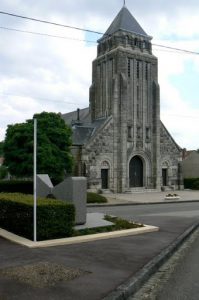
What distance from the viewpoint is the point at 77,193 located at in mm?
14125

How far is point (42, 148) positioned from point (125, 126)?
13.1 meters

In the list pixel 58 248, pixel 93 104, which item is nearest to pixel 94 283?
pixel 58 248

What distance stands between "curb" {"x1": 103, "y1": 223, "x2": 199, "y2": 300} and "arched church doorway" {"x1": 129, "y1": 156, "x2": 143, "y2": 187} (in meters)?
35.3

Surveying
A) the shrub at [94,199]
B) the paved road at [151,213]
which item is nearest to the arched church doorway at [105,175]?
the shrub at [94,199]

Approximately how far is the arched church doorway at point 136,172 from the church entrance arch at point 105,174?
331cm

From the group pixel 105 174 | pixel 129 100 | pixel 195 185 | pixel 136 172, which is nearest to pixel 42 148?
pixel 105 174

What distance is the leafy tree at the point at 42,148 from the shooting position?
119ft

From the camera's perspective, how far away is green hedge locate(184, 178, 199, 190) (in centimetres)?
5241

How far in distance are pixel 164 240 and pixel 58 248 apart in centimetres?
355

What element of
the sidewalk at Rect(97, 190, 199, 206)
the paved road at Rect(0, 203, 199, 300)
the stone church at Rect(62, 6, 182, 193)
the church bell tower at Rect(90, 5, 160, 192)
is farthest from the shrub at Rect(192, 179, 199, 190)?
the paved road at Rect(0, 203, 199, 300)

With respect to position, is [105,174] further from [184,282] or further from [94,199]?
[184,282]

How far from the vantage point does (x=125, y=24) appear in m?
49.3

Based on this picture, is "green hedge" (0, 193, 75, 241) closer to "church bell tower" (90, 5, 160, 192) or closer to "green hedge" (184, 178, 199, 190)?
"church bell tower" (90, 5, 160, 192)

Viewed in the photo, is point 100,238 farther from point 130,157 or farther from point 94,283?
point 130,157
